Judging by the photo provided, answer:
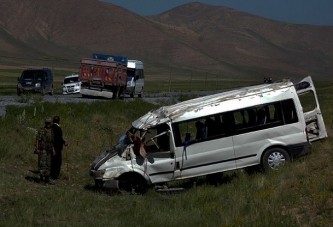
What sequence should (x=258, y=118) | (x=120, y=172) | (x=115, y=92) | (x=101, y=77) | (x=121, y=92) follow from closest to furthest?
(x=120, y=172) → (x=258, y=118) → (x=101, y=77) → (x=115, y=92) → (x=121, y=92)

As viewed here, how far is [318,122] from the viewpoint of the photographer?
1939 centimetres

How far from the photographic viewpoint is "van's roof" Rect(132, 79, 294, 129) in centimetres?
1770

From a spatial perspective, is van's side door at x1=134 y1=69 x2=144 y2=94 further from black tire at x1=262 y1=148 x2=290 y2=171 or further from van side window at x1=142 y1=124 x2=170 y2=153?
black tire at x1=262 y1=148 x2=290 y2=171

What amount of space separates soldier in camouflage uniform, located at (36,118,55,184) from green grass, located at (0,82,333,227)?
0.41 meters

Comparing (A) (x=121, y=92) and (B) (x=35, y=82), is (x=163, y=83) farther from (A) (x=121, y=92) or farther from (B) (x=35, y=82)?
(A) (x=121, y=92)

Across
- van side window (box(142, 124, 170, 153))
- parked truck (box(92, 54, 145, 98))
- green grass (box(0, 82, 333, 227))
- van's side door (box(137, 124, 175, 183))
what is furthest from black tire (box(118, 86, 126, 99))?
van's side door (box(137, 124, 175, 183))

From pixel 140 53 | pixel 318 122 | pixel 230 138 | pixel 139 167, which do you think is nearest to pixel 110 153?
pixel 139 167

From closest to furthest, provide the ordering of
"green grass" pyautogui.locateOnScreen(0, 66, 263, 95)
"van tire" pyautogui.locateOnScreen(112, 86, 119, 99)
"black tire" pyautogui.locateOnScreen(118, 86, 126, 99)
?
"van tire" pyautogui.locateOnScreen(112, 86, 119, 99) → "black tire" pyautogui.locateOnScreen(118, 86, 126, 99) → "green grass" pyautogui.locateOnScreen(0, 66, 263, 95)

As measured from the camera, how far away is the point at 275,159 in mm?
17797

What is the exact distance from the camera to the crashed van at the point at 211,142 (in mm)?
17562

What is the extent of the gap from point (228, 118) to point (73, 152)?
714 cm

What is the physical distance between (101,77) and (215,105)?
80.1ft

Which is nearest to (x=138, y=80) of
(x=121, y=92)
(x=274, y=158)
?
(x=121, y=92)

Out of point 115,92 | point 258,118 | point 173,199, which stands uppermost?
point 115,92
